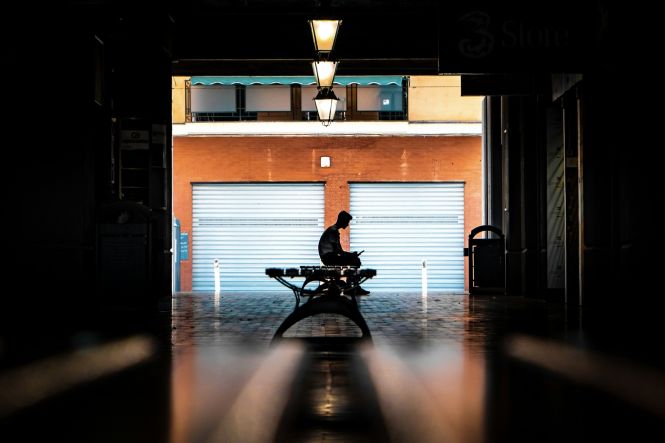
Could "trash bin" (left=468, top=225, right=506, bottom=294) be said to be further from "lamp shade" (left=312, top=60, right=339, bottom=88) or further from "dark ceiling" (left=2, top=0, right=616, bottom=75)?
"lamp shade" (left=312, top=60, right=339, bottom=88)

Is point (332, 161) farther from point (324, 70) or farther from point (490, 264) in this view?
point (324, 70)

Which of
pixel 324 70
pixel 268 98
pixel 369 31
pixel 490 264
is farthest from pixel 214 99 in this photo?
pixel 324 70

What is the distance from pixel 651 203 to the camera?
12.8 m

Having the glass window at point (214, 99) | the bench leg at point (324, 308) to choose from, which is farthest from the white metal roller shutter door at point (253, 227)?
the bench leg at point (324, 308)

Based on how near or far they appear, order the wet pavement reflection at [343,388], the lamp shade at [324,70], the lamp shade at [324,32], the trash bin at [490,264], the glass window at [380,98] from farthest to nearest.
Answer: the glass window at [380,98]
the trash bin at [490,264]
the lamp shade at [324,70]
the lamp shade at [324,32]
the wet pavement reflection at [343,388]

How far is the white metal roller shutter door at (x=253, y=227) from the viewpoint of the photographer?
29.3 meters

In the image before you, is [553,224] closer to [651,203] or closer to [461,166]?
[651,203]

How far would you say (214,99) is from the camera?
28.4 metres

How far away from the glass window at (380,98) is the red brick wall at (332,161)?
915mm

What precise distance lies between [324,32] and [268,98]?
55.2 feet

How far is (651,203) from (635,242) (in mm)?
693

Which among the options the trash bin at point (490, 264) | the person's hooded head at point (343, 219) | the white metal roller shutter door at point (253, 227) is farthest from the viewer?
the white metal roller shutter door at point (253, 227)

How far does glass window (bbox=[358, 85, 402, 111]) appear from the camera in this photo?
2847 cm

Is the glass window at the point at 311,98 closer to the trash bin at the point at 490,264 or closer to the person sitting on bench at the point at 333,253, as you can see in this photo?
the trash bin at the point at 490,264
